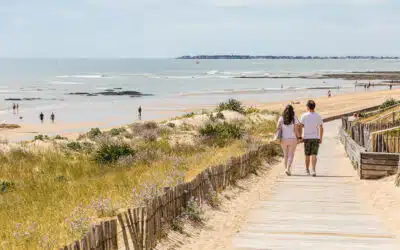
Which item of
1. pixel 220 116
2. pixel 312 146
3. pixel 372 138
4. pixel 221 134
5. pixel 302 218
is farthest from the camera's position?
pixel 220 116

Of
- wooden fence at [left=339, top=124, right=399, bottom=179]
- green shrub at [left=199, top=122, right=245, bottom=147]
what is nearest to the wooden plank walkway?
wooden fence at [left=339, top=124, right=399, bottom=179]

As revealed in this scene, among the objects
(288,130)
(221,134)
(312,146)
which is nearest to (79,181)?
(288,130)

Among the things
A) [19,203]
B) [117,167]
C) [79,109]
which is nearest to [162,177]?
[19,203]

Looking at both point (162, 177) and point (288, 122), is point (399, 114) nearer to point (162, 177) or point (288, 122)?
point (288, 122)

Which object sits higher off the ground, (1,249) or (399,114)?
(399,114)

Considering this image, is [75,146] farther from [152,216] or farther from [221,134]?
[152,216]

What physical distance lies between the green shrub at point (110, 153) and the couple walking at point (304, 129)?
6747 millimetres

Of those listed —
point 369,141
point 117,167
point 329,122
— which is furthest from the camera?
point 329,122

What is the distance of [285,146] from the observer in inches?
534

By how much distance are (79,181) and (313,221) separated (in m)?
7.19

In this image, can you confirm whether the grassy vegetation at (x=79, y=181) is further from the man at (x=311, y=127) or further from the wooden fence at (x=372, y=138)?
the wooden fence at (x=372, y=138)

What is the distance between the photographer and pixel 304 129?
1319 centimetres

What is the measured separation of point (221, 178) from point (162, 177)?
1636 millimetres

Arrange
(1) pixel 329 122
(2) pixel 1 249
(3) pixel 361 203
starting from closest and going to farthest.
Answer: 1. (2) pixel 1 249
2. (3) pixel 361 203
3. (1) pixel 329 122
